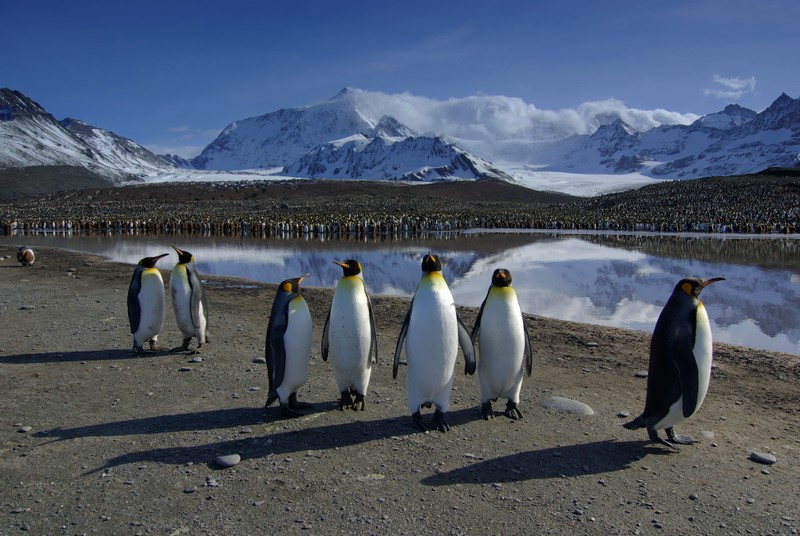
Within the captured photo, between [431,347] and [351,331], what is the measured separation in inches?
28.7

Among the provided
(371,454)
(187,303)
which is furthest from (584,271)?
(371,454)

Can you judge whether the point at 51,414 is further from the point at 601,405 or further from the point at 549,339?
the point at 549,339

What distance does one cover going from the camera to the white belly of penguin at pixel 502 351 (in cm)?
491

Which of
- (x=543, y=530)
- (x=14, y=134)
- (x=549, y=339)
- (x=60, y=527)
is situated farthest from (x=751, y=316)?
(x=14, y=134)

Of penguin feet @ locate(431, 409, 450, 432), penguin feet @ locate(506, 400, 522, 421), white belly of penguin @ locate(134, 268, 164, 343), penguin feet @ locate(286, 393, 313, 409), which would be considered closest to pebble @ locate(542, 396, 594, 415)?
penguin feet @ locate(506, 400, 522, 421)

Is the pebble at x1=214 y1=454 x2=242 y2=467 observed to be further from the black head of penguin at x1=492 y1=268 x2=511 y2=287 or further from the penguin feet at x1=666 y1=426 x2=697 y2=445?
the penguin feet at x1=666 y1=426 x2=697 y2=445

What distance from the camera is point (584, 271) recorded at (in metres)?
15.4

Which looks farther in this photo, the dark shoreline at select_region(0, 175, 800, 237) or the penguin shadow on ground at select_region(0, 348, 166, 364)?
the dark shoreline at select_region(0, 175, 800, 237)

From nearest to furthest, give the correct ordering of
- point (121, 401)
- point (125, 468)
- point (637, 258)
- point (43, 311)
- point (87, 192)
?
point (125, 468)
point (121, 401)
point (43, 311)
point (637, 258)
point (87, 192)

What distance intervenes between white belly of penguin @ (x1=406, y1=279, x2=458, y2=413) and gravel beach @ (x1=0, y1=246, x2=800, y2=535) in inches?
11.5

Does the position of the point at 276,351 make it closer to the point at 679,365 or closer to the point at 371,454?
the point at 371,454

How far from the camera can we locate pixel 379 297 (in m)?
10.6

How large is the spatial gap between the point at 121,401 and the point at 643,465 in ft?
14.1

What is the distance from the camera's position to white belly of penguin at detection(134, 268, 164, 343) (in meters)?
6.82
